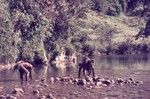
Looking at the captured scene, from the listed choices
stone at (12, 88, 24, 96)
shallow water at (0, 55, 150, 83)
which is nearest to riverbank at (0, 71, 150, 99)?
stone at (12, 88, 24, 96)

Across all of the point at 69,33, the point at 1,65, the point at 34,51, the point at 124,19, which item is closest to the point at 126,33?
the point at 124,19

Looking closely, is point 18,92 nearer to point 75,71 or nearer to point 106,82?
point 106,82

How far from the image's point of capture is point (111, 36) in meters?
89.0

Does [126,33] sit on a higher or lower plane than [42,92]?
higher

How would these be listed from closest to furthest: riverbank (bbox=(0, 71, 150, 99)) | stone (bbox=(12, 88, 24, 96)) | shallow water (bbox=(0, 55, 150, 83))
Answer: riverbank (bbox=(0, 71, 150, 99)) < stone (bbox=(12, 88, 24, 96)) < shallow water (bbox=(0, 55, 150, 83))

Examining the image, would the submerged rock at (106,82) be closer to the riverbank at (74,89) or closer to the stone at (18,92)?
the riverbank at (74,89)

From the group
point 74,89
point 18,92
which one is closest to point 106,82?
point 74,89

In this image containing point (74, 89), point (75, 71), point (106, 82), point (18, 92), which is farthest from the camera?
point (75, 71)

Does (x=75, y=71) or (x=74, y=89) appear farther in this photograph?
(x=75, y=71)

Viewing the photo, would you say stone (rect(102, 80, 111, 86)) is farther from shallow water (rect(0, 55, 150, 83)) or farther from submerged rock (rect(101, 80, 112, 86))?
shallow water (rect(0, 55, 150, 83))

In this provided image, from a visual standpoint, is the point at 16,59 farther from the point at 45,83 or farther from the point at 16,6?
the point at 45,83

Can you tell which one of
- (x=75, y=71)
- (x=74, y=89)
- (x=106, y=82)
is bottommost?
(x=74, y=89)

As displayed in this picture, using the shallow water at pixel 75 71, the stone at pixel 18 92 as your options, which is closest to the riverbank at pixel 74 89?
the stone at pixel 18 92

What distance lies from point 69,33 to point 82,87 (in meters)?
→ 32.8
